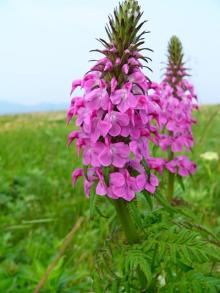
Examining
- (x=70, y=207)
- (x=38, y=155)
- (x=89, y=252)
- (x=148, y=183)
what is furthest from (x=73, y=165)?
(x=148, y=183)

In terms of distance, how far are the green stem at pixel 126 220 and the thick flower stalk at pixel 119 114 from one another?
0.05 m

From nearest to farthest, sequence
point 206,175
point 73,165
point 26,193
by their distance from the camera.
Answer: point 26,193 < point 206,175 < point 73,165

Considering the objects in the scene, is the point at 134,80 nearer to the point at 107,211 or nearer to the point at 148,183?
the point at 148,183

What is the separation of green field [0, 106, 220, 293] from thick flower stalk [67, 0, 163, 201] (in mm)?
272

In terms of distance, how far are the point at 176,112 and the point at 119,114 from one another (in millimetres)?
1923

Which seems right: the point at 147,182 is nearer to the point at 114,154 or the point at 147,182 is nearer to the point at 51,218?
the point at 114,154

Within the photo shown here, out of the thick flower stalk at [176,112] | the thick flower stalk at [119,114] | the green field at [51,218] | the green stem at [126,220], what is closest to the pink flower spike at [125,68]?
the thick flower stalk at [119,114]

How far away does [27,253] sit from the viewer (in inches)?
156

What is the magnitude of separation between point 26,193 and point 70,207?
0.86 m

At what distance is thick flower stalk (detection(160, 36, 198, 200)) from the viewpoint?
383 centimetres

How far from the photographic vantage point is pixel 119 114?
2.00 metres

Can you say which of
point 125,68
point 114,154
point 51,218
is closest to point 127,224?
point 114,154

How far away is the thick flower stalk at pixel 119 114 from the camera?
201cm

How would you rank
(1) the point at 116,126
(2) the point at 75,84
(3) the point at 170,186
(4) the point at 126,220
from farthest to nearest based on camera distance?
(3) the point at 170,186 → (2) the point at 75,84 → (4) the point at 126,220 → (1) the point at 116,126
